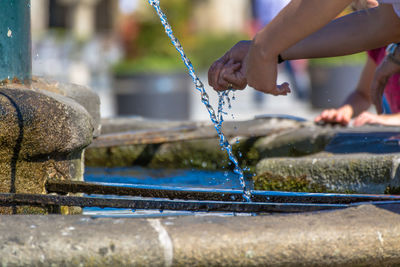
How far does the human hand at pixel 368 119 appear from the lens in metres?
3.38

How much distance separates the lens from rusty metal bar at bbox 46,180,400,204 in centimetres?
179

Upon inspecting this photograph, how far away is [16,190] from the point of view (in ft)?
6.57

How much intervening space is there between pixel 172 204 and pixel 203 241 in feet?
1.20

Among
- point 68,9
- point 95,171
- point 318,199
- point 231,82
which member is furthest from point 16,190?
point 68,9

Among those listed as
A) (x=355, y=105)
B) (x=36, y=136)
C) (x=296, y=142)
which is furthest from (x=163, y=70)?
(x=36, y=136)

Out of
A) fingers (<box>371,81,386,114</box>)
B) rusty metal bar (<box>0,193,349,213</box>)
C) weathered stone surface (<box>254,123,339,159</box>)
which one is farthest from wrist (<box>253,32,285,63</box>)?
weathered stone surface (<box>254,123,339,159</box>)

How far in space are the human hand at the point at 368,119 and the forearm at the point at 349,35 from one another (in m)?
1.51

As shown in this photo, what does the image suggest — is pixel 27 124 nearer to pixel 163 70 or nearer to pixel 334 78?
pixel 163 70

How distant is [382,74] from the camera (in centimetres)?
263

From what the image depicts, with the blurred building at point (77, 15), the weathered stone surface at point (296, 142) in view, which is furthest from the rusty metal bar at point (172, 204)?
the blurred building at point (77, 15)

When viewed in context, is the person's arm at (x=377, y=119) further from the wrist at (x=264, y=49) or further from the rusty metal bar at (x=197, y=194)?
the wrist at (x=264, y=49)

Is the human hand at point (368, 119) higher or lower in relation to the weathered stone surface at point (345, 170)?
higher

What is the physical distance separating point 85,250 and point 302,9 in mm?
702

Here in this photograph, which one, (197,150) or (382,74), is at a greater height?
(382,74)
